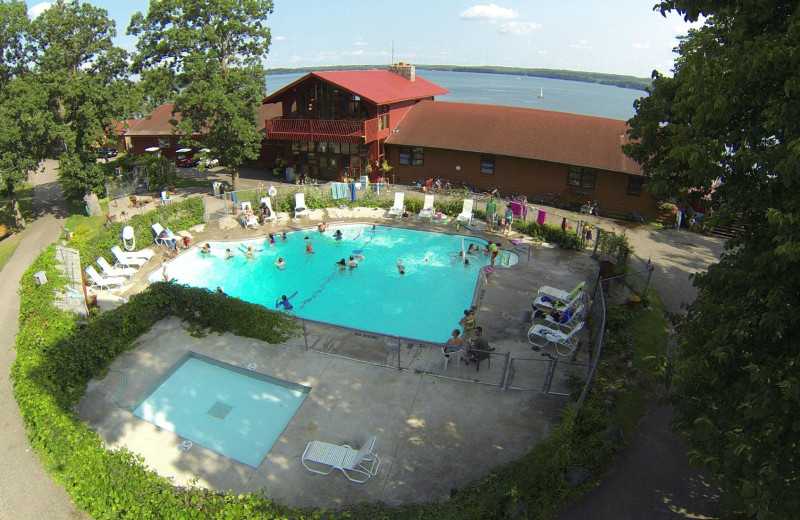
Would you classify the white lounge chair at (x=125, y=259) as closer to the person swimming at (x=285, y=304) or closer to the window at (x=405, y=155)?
the person swimming at (x=285, y=304)

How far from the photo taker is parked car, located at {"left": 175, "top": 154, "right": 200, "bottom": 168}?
39531 mm

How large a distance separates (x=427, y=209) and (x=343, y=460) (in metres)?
18.5

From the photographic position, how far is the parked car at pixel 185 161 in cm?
3953

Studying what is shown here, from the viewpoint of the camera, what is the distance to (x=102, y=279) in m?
19.3

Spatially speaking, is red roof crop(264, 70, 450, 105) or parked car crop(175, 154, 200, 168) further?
parked car crop(175, 154, 200, 168)

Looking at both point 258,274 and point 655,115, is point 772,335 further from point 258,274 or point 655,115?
point 258,274

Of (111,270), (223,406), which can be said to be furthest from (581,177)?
(111,270)

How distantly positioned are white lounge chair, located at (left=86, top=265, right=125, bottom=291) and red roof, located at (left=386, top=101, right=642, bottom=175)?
19553 millimetres

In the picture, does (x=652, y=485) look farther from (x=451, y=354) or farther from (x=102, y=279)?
(x=102, y=279)

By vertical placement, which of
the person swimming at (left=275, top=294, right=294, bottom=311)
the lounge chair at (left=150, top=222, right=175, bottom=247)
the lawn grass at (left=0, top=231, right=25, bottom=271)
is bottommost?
Answer: the lawn grass at (left=0, top=231, right=25, bottom=271)

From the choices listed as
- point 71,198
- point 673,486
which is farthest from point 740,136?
point 71,198

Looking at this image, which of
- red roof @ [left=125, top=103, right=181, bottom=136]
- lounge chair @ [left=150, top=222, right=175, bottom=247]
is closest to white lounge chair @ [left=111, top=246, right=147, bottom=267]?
lounge chair @ [left=150, top=222, right=175, bottom=247]

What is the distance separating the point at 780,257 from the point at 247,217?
24232 mm

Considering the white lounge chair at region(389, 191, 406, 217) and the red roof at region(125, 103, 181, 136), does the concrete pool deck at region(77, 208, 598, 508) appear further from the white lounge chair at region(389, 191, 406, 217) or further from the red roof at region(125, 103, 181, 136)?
the red roof at region(125, 103, 181, 136)
